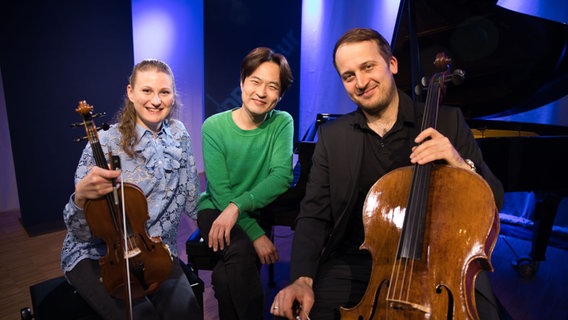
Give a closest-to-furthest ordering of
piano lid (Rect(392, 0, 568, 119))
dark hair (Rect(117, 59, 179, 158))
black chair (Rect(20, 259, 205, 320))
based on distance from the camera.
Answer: black chair (Rect(20, 259, 205, 320))
dark hair (Rect(117, 59, 179, 158))
piano lid (Rect(392, 0, 568, 119))

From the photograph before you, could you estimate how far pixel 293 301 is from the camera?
127cm

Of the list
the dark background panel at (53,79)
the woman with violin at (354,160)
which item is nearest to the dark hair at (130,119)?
the woman with violin at (354,160)

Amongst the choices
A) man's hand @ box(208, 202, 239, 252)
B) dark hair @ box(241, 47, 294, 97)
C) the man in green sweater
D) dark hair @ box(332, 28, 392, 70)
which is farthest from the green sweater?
dark hair @ box(332, 28, 392, 70)

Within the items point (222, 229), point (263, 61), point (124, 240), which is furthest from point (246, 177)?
point (124, 240)

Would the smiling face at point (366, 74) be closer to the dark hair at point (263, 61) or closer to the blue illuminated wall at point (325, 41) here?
the dark hair at point (263, 61)

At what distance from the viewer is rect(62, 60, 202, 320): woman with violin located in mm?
1349

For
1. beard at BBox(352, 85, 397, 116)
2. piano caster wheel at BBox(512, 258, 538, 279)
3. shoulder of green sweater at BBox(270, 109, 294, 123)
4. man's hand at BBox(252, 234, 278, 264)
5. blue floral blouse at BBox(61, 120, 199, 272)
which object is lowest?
piano caster wheel at BBox(512, 258, 538, 279)

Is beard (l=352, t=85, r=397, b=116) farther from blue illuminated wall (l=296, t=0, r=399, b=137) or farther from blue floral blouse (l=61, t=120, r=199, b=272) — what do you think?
blue illuminated wall (l=296, t=0, r=399, b=137)

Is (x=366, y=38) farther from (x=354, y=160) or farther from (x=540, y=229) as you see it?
(x=540, y=229)

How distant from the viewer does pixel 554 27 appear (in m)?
2.56

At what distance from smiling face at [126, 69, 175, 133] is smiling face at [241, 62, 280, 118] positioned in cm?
38

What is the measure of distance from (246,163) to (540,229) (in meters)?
2.30

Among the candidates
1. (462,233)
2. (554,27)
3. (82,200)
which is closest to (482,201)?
(462,233)

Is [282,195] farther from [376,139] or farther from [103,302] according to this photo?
[103,302]
